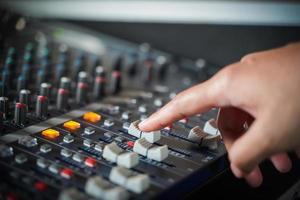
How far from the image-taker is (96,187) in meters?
0.65

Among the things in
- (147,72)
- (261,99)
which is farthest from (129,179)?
(147,72)

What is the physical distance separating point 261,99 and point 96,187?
0.27 metres

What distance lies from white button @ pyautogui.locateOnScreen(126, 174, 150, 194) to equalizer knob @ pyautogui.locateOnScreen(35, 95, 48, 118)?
308 mm

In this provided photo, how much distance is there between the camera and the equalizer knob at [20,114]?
0.86 metres

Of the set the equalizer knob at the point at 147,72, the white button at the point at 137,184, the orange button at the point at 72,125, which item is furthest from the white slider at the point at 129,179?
the equalizer knob at the point at 147,72

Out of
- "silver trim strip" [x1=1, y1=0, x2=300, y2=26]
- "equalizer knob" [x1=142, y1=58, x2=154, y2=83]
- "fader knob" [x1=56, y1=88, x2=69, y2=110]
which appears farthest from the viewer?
"silver trim strip" [x1=1, y1=0, x2=300, y2=26]

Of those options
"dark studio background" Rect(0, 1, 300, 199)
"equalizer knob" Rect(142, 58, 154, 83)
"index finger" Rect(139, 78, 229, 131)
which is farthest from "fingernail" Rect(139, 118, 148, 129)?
"dark studio background" Rect(0, 1, 300, 199)

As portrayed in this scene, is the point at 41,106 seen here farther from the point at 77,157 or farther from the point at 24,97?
the point at 77,157

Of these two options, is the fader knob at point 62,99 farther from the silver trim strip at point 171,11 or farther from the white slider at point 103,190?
the silver trim strip at point 171,11

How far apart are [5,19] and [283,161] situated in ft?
2.46

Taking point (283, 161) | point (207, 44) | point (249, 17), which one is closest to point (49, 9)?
point (207, 44)

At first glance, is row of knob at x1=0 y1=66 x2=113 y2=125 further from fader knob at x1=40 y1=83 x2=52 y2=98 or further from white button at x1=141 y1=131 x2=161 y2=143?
white button at x1=141 y1=131 x2=161 y2=143

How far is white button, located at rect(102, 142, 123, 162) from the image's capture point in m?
0.75

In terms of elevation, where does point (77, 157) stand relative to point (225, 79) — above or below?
below
